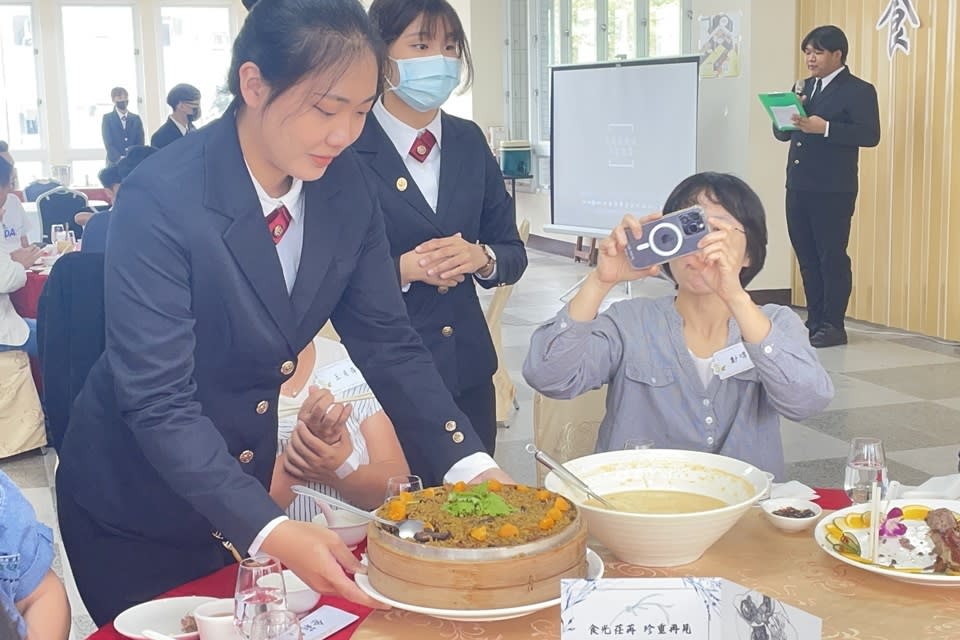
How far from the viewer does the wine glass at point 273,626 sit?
1.14 m

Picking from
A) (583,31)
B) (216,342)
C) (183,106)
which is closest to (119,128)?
(183,106)

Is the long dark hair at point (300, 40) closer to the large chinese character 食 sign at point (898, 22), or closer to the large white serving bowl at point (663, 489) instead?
the large white serving bowl at point (663, 489)

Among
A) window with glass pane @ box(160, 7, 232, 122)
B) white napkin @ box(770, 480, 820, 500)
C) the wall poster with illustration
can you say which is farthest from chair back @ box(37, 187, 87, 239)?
window with glass pane @ box(160, 7, 232, 122)

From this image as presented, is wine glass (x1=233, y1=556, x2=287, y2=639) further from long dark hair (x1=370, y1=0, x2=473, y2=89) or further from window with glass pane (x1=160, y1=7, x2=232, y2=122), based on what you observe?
window with glass pane (x1=160, y1=7, x2=232, y2=122)

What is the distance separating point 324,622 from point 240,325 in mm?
406

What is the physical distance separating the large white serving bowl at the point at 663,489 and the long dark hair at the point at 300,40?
24.9 inches

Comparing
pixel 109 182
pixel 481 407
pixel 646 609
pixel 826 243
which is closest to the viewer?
pixel 646 609

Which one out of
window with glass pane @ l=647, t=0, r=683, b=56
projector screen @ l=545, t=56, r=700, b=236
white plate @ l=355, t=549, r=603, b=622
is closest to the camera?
white plate @ l=355, t=549, r=603, b=622

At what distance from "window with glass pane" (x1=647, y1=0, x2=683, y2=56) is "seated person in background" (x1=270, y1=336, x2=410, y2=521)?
691cm

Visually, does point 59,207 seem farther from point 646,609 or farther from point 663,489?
point 646,609

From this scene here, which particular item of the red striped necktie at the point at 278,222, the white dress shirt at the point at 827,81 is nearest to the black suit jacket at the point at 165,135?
the white dress shirt at the point at 827,81

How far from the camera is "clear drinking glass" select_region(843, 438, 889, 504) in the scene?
64.4 inches

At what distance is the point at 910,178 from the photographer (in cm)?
644

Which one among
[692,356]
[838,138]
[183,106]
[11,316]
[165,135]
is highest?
[183,106]
